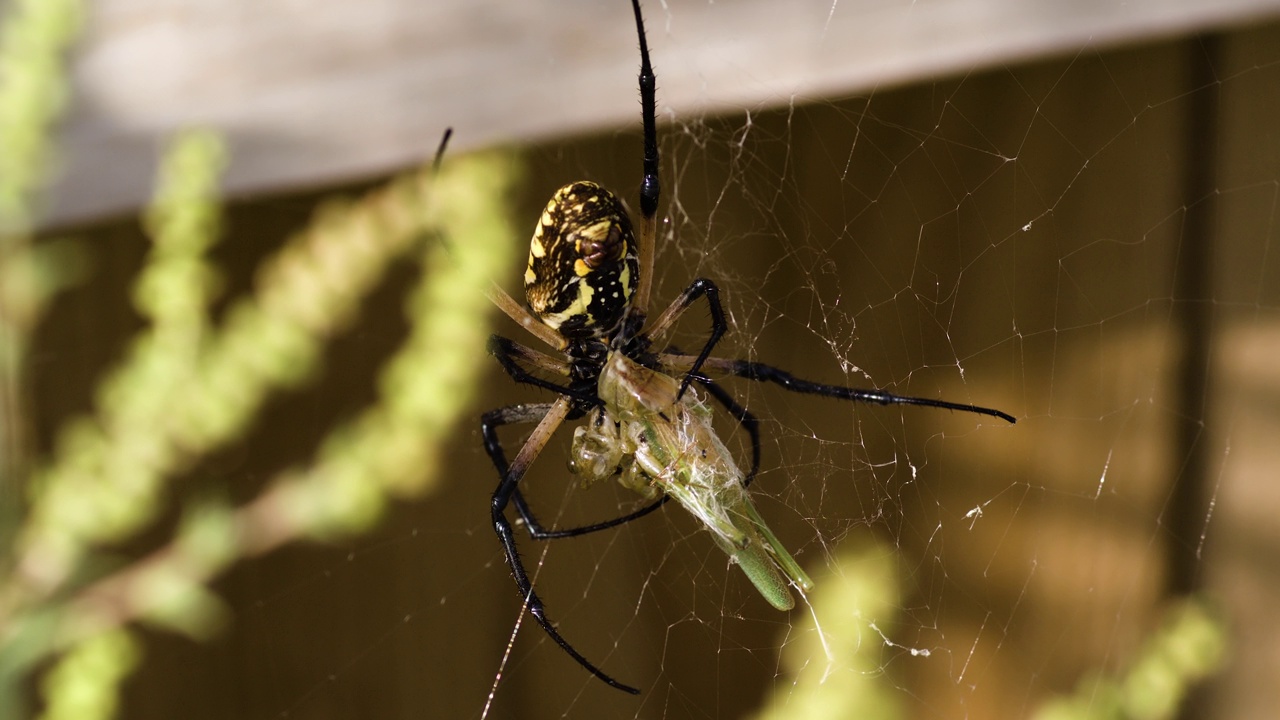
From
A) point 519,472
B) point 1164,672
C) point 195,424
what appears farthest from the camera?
point 195,424

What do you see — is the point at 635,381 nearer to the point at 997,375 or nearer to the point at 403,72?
the point at 997,375

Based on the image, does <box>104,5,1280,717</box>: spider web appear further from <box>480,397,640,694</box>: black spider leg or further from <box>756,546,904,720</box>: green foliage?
<box>480,397,640,694</box>: black spider leg

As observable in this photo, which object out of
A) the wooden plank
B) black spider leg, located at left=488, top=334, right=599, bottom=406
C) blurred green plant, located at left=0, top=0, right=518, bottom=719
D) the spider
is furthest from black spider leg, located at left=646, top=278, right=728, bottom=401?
blurred green plant, located at left=0, top=0, right=518, bottom=719

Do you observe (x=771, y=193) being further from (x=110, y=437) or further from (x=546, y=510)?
(x=110, y=437)

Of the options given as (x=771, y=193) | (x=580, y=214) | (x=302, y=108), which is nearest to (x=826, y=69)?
(x=771, y=193)

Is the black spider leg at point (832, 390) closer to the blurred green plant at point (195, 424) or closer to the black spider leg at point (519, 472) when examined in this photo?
the black spider leg at point (519, 472)

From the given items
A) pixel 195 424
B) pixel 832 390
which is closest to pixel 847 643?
pixel 832 390

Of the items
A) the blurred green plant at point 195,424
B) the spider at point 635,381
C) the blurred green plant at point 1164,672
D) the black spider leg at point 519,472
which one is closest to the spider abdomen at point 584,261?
the spider at point 635,381
